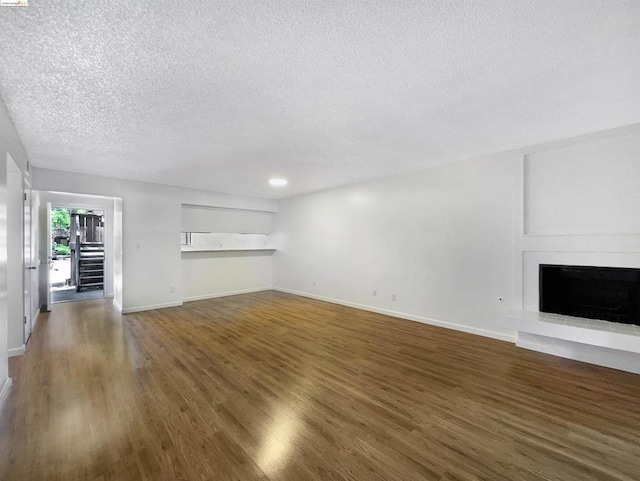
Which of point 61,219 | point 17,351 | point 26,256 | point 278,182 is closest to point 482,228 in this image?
point 278,182

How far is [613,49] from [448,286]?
299 centimetres

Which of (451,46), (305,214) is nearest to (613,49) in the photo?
(451,46)

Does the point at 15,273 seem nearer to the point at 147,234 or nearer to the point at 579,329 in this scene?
the point at 147,234

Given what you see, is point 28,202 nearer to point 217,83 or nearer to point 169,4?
point 217,83

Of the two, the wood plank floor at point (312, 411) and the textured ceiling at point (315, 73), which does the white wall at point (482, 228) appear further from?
the wood plank floor at point (312, 411)

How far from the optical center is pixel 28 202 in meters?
3.69

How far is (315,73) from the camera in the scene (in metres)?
1.81

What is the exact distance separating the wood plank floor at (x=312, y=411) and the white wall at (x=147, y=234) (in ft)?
4.74

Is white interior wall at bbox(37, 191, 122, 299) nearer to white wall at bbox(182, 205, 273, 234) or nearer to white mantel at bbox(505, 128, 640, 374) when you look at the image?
white wall at bbox(182, 205, 273, 234)

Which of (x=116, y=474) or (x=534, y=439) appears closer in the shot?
(x=116, y=474)

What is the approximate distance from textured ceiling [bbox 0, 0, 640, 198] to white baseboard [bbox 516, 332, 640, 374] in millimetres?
2266

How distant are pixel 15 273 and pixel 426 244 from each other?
17.2 feet

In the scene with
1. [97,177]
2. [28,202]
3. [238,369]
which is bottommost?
[238,369]

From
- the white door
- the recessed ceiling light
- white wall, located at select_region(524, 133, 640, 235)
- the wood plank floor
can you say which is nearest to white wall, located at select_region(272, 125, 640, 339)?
white wall, located at select_region(524, 133, 640, 235)
